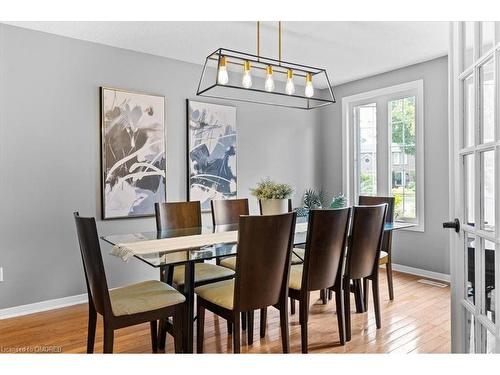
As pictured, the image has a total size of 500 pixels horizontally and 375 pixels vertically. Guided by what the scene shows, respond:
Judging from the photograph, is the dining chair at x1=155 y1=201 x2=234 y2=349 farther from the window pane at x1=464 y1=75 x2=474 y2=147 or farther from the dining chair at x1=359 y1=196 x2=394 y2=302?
the window pane at x1=464 y1=75 x2=474 y2=147

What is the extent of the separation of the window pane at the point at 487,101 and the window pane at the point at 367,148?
11.6 feet

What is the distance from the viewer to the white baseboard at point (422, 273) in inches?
158

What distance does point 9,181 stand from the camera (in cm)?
303

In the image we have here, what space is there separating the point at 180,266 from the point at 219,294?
0.73 metres

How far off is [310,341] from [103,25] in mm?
3008

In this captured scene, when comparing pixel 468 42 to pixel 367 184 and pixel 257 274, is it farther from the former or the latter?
pixel 367 184

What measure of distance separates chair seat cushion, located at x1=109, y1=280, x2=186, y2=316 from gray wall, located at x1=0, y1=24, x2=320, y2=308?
145 centimetres

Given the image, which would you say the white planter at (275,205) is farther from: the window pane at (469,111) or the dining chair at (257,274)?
the window pane at (469,111)

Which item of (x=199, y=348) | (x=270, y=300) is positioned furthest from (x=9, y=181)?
(x=270, y=300)

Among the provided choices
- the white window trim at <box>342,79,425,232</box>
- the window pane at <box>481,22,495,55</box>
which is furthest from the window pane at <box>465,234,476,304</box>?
the white window trim at <box>342,79,425,232</box>

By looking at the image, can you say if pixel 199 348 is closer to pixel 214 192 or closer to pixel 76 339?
pixel 76 339
